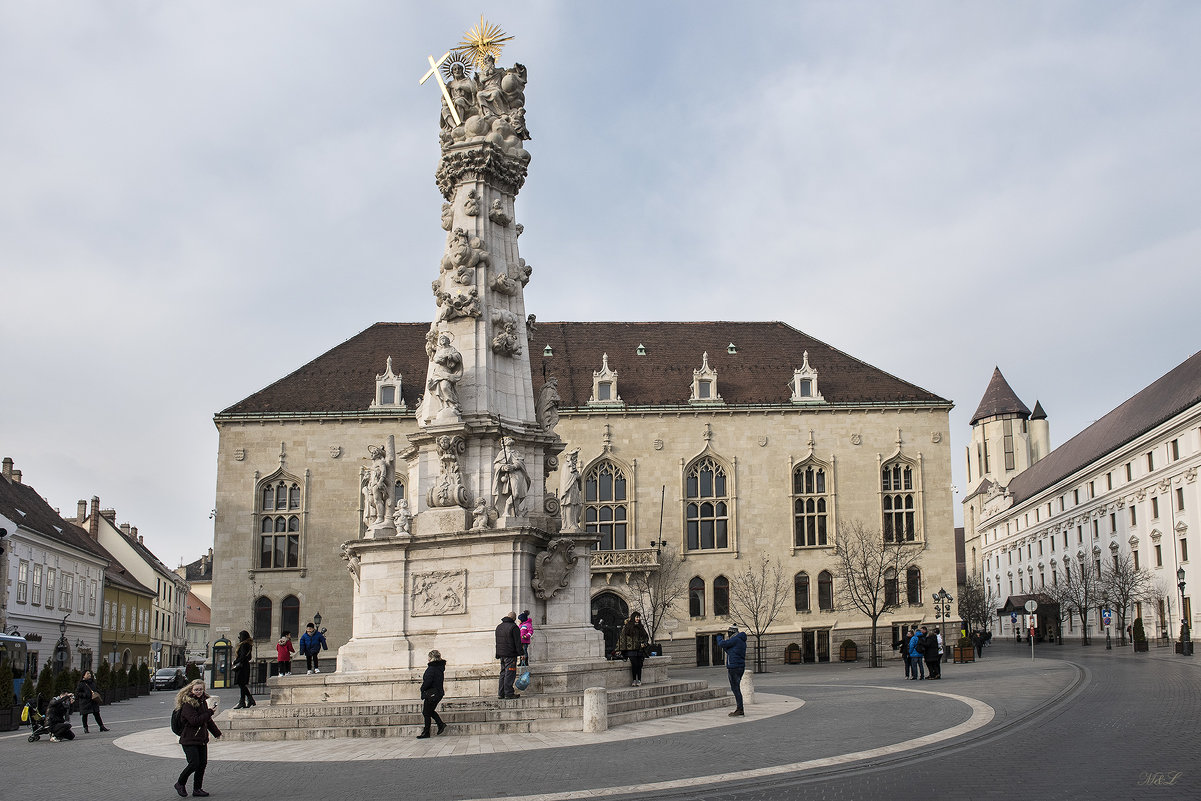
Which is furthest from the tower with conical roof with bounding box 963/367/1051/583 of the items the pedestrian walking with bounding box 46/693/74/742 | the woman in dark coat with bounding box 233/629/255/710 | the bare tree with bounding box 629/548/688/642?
the pedestrian walking with bounding box 46/693/74/742

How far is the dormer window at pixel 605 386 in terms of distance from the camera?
54000 mm

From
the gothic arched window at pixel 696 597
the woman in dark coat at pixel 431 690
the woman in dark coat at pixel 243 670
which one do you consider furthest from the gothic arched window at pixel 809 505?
the woman in dark coat at pixel 431 690

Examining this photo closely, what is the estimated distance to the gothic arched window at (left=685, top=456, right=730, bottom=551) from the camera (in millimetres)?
53250

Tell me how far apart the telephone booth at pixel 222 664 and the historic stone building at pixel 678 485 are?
8.43 m

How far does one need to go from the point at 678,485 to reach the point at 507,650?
36.3 metres

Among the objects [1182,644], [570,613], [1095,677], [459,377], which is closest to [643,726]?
[570,613]

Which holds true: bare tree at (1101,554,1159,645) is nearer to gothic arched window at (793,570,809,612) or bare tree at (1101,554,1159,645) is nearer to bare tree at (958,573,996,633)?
gothic arched window at (793,570,809,612)

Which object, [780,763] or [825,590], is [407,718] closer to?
[780,763]

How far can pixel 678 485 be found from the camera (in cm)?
5303

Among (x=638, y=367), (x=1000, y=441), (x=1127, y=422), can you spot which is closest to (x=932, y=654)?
(x=638, y=367)

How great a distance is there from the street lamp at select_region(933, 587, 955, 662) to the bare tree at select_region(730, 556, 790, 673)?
7.15m

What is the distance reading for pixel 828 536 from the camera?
53.2 m

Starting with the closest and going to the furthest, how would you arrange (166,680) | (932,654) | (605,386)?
(932,654) < (605,386) < (166,680)

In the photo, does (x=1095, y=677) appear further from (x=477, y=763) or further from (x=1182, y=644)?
(x=477, y=763)
